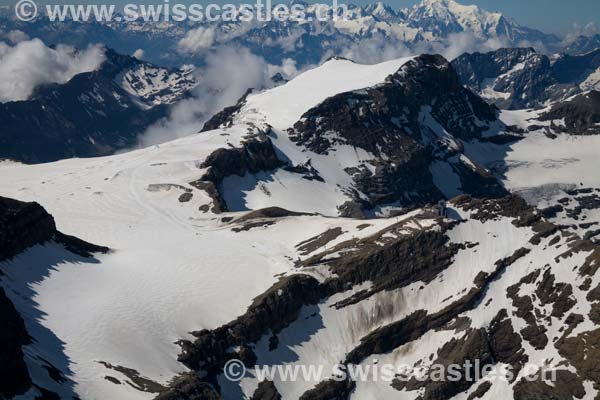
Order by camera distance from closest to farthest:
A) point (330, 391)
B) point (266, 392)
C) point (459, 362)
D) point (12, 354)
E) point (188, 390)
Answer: point (12, 354) < point (188, 390) < point (266, 392) < point (330, 391) < point (459, 362)

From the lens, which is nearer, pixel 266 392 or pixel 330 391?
pixel 266 392

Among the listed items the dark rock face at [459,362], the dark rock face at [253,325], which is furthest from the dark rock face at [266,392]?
the dark rock face at [459,362]

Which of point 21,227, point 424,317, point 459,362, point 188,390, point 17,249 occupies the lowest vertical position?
point 459,362

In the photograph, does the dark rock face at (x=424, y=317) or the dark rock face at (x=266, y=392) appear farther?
the dark rock face at (x=424, y=317)

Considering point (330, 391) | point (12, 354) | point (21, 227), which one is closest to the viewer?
point (12, 354)

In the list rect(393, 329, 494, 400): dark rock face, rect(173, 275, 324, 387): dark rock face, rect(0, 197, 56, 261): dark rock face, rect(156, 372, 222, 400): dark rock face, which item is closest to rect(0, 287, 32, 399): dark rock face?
rect(156, 372, 222, 400): dark rock face

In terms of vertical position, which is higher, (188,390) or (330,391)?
(188,390)

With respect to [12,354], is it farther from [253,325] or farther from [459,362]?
[459,362]

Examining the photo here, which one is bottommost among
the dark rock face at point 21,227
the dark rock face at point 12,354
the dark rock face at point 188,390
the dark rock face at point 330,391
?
the dark rock face at point 330,391

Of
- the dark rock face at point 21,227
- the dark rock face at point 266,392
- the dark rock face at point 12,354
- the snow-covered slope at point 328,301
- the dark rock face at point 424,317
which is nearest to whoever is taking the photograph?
the dark rock face at point 12,354

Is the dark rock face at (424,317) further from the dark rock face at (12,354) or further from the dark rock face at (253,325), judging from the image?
the dark rock face at (12,354)

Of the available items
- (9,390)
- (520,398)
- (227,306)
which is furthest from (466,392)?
(9,390)

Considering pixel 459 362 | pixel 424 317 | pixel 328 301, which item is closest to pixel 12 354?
pixel 328 301
